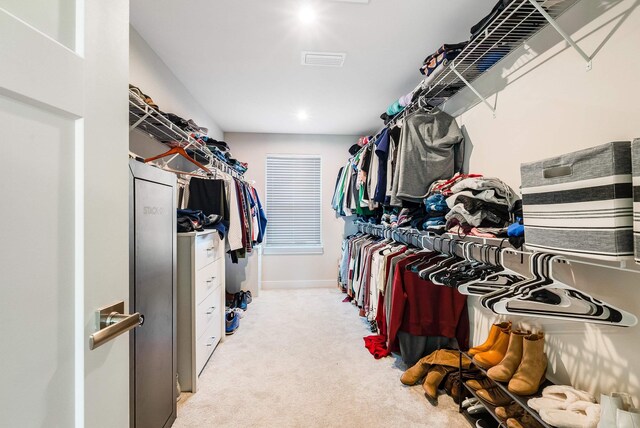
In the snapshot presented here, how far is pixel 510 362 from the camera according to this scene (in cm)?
141

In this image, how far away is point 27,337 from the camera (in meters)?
0.44

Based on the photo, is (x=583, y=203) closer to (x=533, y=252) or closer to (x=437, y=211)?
(x=533, y=252)

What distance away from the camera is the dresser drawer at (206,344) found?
1.97 metres

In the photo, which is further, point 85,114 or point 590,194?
point 590,194

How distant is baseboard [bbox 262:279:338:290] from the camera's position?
4473mm

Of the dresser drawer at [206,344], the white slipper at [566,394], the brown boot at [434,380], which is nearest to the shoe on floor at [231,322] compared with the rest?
the dresser drawer at [206,344]

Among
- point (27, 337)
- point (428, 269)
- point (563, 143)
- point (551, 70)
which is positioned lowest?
point (428, 269)

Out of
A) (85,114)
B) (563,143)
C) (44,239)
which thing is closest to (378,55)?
(563,143)

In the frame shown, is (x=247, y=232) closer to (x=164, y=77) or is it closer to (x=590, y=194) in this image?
(x=164, y=77)

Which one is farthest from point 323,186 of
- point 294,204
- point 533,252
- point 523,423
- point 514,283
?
point 523,423

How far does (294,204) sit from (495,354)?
11.4 ft

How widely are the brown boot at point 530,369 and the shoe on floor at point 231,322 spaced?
2320mm

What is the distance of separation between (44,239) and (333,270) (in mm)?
4298

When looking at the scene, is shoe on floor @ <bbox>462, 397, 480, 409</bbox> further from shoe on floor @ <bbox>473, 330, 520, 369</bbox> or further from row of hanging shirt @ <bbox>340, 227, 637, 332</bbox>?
row of hanging shirt @ <bbox>340, 227, 637, 332</bbox>
